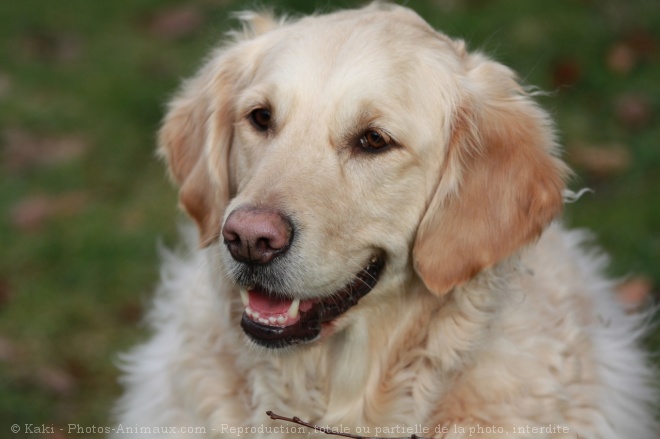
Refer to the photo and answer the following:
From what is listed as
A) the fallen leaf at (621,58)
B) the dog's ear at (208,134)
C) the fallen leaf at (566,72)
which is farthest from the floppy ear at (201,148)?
the fallen leaf at (621,58)

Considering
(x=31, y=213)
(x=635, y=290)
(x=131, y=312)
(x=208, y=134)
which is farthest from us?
(x=31, y=213)

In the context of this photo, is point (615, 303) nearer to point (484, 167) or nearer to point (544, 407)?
point (544, 407)

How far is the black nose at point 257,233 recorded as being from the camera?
2.96 m

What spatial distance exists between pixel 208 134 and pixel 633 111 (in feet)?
13.5

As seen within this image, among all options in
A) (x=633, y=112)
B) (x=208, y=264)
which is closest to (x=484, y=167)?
(x=208, y=264)

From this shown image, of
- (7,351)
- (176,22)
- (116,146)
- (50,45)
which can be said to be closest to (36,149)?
(116,146)

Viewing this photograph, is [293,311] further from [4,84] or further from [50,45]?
Result: [50,45]

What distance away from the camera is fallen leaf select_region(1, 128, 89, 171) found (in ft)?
23.1

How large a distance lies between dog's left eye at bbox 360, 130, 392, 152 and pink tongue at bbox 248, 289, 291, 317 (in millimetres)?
600

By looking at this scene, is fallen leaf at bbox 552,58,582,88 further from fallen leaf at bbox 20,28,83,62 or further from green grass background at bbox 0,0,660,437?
fallen leaf at bbox 20,28,83,62

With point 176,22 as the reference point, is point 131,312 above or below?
below

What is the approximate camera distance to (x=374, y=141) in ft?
10.8

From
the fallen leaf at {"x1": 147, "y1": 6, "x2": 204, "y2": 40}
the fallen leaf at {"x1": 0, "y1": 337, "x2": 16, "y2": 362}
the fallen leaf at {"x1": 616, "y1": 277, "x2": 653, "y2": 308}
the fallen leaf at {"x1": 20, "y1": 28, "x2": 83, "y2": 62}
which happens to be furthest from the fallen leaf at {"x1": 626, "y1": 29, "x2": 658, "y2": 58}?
the fallen leaf at {"x1": 0, "y1": 337, "x2": 16, "y2": 362}

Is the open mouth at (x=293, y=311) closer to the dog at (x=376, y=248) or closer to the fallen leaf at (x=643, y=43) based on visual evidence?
the dog at (x=376, y=248)
